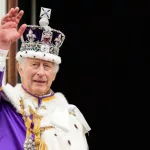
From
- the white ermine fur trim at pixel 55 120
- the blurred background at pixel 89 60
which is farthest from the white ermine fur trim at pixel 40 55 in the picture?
the blurred background at pixel 89 60

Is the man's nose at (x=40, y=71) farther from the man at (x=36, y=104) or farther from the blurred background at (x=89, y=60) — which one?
the blurred background at (x=89, y=60)

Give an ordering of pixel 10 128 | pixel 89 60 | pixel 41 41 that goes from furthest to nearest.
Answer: pixel 89 60
pixel 41 41
pixel 10 128

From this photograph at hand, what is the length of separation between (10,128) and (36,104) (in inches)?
8.4

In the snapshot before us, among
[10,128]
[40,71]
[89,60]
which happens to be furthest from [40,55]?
[89,60]

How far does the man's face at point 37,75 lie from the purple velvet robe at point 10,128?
166 mm

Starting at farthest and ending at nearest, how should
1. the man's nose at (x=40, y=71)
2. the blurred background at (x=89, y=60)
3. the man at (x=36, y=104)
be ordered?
1. the blurred background at (x=89, y=60)
2. the man's nose at (x=40, y=71)
3. the man at (x=36, y=104)

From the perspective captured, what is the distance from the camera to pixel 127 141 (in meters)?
3.86

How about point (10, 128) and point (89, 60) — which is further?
point (89, 60)

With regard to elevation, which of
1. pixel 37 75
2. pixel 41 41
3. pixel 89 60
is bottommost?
pixel 89 60

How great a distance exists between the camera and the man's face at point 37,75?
2.00m

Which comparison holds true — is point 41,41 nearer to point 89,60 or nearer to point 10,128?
point 10,128

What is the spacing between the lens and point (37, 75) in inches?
78.6

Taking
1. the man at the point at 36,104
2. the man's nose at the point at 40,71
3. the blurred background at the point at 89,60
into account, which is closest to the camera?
the man at the point at 36,104

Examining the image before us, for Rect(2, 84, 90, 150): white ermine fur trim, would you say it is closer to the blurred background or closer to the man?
the man
